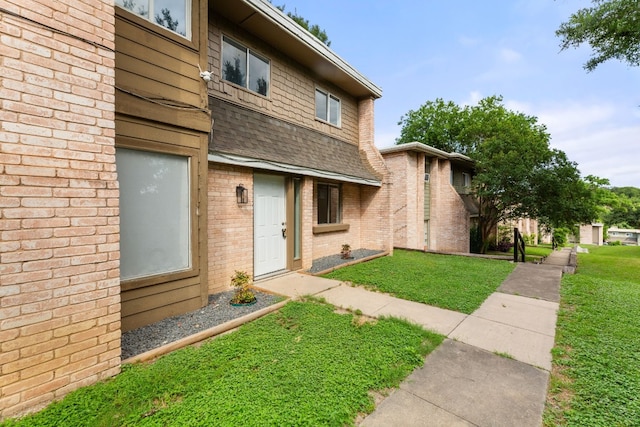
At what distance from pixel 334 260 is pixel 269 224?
2716 millimetres

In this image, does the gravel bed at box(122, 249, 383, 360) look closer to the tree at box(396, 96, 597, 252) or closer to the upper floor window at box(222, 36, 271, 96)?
the upper floor window at box(222, 36, 271, 96)

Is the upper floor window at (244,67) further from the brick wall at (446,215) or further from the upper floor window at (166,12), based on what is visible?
the brick wall at (446,215)

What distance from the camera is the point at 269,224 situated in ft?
20.0

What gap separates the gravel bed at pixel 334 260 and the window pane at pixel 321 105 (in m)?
4.69

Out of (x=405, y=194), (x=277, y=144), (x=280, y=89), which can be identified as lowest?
(x=405, y=194)

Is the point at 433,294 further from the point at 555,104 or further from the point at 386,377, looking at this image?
the point at 555,104

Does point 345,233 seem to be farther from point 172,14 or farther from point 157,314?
point 172,14

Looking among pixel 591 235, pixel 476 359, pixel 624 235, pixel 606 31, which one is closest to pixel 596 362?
pixel 476 359

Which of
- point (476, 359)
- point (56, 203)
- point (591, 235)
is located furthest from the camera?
point (591, 235)

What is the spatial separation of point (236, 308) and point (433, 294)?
373 cm

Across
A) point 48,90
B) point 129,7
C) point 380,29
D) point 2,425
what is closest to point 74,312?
point 2,425

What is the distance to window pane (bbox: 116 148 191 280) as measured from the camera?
351 centimetres

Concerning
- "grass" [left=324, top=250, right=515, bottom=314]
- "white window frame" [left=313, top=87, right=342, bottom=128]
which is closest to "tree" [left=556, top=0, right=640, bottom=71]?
"grass" [left=324, top=250, right=515, bottom=314]

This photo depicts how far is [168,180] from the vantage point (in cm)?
390
